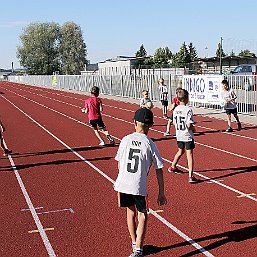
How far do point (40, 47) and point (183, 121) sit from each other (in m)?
99.9

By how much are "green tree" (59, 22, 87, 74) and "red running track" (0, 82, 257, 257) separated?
89.7m

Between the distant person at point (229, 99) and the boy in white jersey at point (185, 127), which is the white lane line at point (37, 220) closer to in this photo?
the boy in white jersey at point (185, 127)

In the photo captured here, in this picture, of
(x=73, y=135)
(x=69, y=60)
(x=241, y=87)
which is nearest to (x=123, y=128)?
(x=73, y=135)

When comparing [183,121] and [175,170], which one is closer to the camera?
[183,121]

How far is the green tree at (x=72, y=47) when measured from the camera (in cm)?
10138

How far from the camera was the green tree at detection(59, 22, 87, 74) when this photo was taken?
101 m

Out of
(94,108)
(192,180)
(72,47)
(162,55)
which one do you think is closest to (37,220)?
(192,180)

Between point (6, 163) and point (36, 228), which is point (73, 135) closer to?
point (6, 163)

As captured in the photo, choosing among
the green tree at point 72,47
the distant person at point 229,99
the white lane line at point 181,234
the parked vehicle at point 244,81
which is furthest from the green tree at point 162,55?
the white lane line at point 181,234

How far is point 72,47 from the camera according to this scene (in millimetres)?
101500

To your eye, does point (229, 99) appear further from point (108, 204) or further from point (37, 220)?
point (37, 220)

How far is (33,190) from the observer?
8500 millimetres

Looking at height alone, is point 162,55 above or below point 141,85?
above

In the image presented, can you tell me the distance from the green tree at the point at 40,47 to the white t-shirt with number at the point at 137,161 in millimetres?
102425
